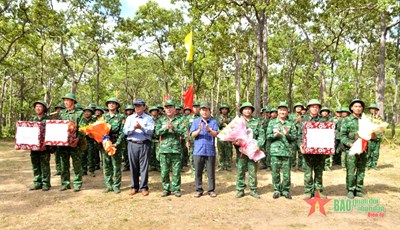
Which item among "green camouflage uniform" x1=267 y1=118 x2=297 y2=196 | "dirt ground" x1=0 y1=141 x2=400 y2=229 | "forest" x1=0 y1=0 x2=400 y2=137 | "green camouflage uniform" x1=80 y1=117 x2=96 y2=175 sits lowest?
"dirt ground" x1=0 y1=141 x2=400 y2=229

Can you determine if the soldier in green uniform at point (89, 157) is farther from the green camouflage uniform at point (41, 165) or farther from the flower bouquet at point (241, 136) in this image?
the flower bouquet at point (241, 136)

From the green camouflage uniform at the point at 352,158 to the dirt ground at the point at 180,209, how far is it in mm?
452

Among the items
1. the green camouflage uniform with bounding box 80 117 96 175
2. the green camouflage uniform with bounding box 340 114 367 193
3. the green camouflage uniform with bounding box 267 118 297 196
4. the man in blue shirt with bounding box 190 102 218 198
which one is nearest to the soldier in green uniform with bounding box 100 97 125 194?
the man in blue shirt with bounding box 190 102 218 198

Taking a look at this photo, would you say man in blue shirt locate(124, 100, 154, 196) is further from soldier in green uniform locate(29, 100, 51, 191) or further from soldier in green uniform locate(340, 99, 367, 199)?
soldier in green uniform locate(340, 99, 367, 199)

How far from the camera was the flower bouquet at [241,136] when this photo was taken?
19.7 feet

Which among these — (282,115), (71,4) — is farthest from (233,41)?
(71,4)

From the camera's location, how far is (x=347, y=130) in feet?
20.4

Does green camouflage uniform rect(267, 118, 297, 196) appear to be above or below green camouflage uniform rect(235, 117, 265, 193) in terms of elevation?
above

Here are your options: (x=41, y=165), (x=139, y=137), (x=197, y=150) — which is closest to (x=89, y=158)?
(x=41, y=165)

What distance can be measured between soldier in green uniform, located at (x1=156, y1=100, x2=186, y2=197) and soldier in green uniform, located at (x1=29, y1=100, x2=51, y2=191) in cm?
264

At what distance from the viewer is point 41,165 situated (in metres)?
6.82

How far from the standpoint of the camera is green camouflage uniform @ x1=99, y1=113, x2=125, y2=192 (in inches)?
262

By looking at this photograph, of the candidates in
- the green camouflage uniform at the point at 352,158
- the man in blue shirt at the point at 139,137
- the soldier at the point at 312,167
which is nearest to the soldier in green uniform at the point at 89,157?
the man in blue shirt at the point at 139,137

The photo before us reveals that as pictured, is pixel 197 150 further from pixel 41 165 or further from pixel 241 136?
pixel 41 165
